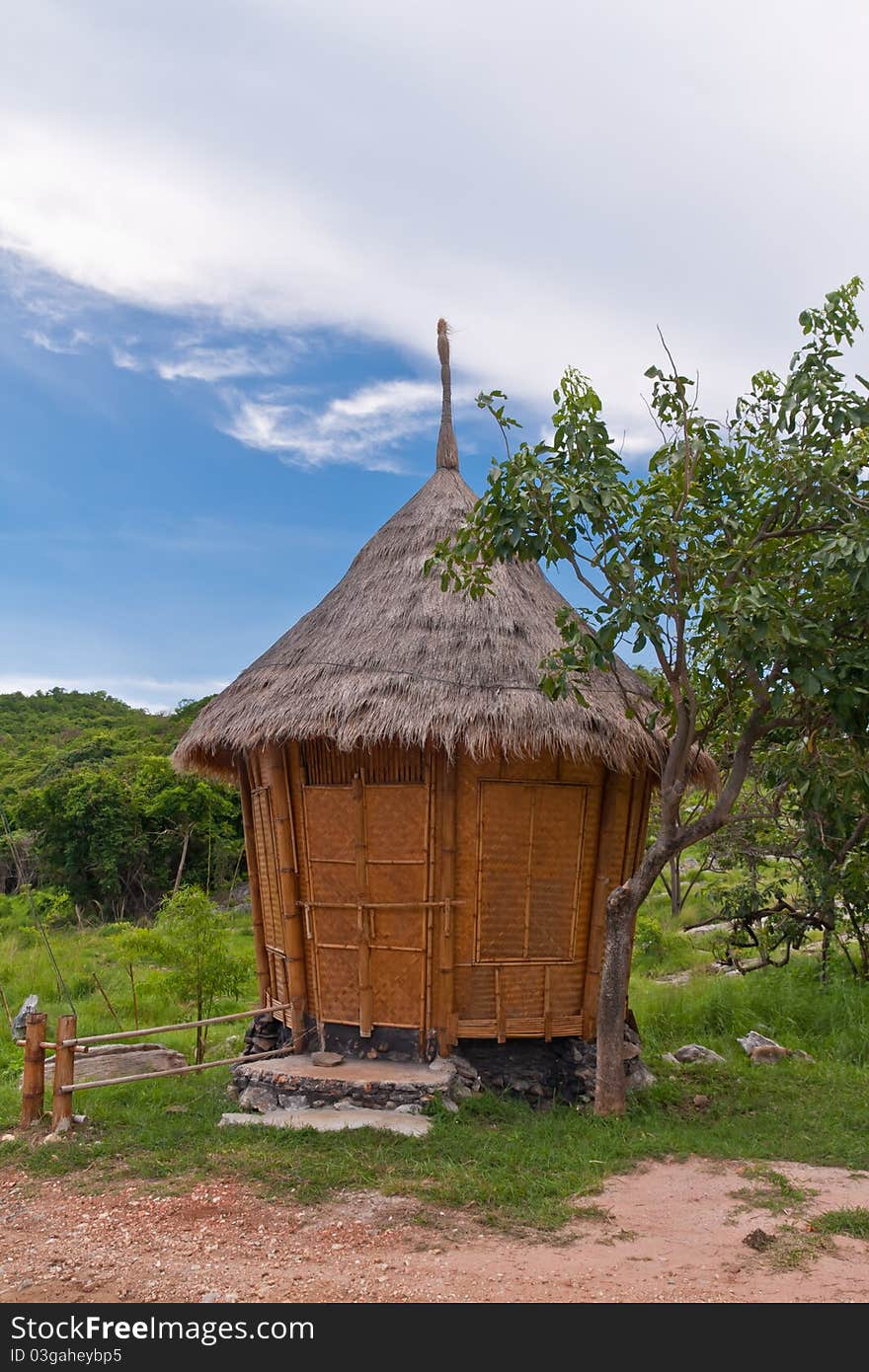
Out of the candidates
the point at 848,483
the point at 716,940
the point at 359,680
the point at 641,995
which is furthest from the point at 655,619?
the point at 716,940

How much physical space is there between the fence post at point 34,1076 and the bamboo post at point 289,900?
6.04 feet

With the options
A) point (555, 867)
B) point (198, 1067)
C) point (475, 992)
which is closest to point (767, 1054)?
point (555, 867)

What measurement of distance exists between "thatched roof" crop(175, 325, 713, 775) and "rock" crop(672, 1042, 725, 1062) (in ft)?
9.57

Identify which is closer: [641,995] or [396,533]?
[396,533]

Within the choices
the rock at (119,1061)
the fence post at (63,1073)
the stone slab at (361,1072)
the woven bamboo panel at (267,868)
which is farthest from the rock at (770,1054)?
the fence post at (63,1073)

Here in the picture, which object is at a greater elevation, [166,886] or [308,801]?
[308,801]

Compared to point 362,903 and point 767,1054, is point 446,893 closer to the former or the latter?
point 362,903

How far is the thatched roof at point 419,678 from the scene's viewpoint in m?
7.28

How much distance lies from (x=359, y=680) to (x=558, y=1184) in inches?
141

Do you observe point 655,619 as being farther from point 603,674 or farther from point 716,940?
point 716,940

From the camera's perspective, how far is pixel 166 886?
2220 cm

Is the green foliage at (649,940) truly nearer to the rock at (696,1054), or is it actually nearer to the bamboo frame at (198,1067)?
the rock at (696,1054)
